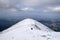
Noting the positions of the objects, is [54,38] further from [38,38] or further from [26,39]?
[26,39]

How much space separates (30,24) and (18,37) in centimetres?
289

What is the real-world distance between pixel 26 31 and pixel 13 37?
1.48 m

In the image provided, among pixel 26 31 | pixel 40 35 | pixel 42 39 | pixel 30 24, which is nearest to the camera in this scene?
pixel 42 39

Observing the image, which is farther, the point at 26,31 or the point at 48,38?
the point at 26,31

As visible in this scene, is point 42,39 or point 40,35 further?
point 40,35

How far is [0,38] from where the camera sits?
8.88 meters

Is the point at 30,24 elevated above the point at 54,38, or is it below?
above

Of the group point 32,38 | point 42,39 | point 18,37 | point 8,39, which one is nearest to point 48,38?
point 42,39

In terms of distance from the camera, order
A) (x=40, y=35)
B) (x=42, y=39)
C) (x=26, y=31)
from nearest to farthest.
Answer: (x=42, y=39)
(x=40, y=35)
(x=26, y=31)

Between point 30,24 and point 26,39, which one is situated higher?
Answer: point 30,24

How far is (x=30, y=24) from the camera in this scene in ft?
37.5

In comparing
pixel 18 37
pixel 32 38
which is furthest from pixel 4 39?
pixel 32 38

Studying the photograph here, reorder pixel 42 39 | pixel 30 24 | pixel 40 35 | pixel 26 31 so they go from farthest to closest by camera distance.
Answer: pixel 30 24
pixel 26 31
pixel 40 35
pixel 42 39

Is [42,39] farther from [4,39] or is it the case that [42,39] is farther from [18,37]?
[4,39]
